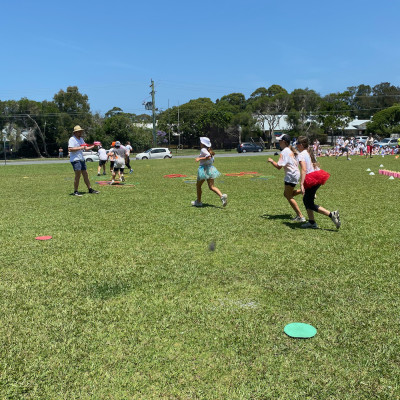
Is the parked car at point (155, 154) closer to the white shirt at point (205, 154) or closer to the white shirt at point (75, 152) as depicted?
the white shirt at point (75, 152)

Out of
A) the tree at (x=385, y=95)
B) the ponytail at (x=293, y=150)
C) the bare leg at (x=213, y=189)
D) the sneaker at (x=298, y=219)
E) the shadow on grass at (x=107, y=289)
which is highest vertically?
the tree at (x=385, y=95)

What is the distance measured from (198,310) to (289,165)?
14.9ft

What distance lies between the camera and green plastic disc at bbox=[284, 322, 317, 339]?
3.16 m

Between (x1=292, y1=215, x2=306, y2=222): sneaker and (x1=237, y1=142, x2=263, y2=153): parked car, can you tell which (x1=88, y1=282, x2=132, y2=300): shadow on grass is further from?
(x1=237, y1=142, x2=263, y2=153): parked car

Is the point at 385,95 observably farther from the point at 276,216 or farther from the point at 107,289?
the point at 107,289

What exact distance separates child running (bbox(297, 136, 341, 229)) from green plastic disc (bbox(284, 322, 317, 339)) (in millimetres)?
3601

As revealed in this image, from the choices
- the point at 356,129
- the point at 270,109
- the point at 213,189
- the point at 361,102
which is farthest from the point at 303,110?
the point at 213,189

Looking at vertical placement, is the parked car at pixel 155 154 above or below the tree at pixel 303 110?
below

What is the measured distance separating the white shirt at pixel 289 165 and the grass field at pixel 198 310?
0.86 metres

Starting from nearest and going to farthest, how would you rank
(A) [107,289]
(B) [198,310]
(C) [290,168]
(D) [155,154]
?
(B) [198,310], (A) [107,289], (C) [290,168], (D) [155,154]

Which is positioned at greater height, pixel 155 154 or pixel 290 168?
pixel 290 168

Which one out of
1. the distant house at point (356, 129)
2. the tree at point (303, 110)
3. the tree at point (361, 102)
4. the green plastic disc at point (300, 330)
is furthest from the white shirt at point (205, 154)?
the tree at point (361, 102)

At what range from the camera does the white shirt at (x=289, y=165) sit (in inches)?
295

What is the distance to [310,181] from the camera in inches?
263
